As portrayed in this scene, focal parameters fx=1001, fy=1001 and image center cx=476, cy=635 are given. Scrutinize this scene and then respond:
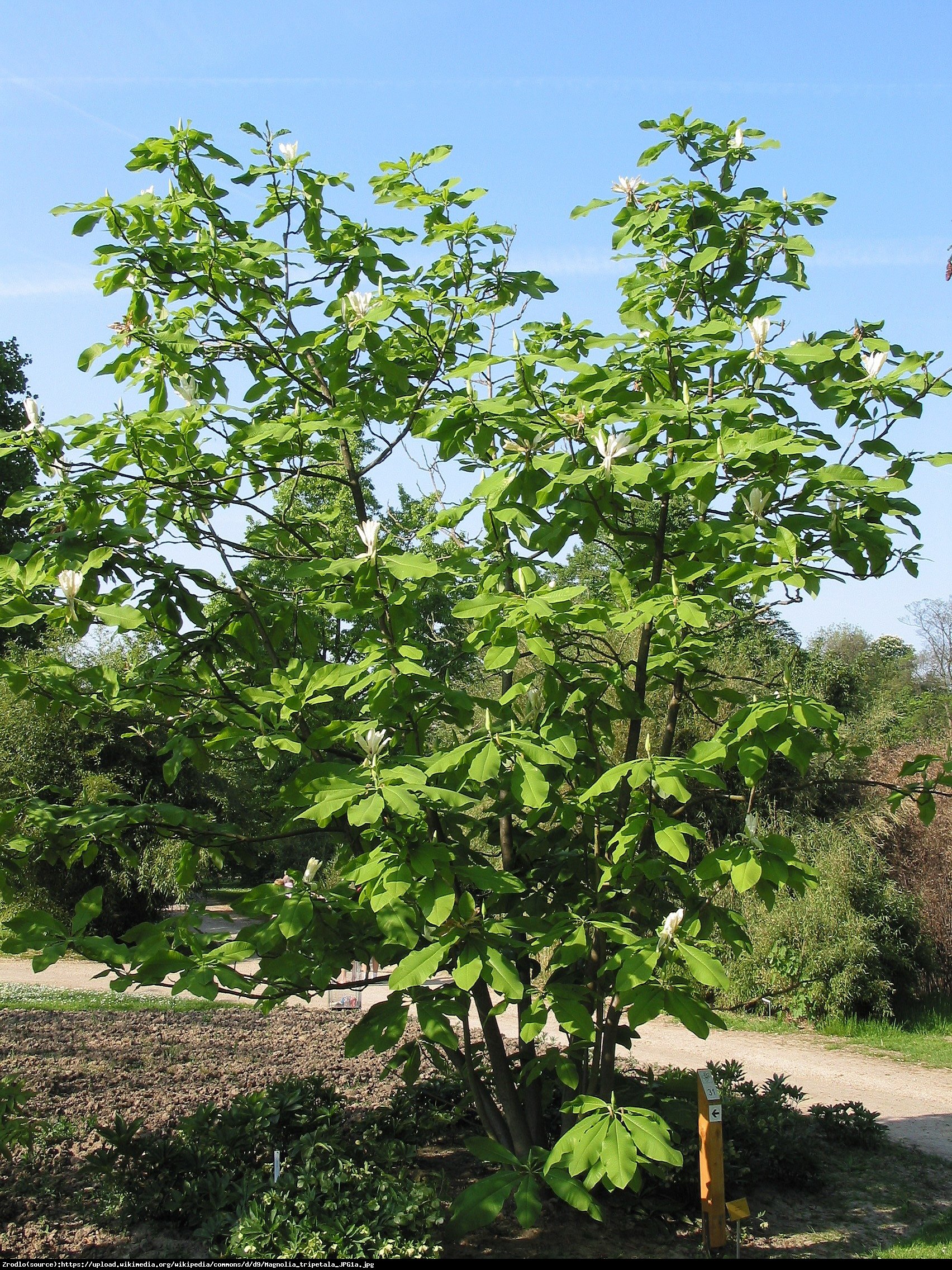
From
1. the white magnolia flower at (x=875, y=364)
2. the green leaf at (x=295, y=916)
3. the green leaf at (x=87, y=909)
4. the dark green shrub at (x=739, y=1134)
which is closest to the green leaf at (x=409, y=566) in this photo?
the green leaf at (x=295, y=916)

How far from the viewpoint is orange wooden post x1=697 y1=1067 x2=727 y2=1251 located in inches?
149

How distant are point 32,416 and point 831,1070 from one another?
8.32 m

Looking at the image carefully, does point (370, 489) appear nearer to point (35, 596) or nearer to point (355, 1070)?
point (355, 1070)

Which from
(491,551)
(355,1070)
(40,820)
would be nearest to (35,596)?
(40,820)

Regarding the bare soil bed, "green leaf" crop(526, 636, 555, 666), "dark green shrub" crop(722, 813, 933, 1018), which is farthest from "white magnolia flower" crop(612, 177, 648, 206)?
"dark green shrub" crop(722, 813, 933, 1018)

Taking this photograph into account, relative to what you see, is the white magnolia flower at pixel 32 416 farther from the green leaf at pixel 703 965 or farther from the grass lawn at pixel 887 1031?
the grass lawn at pixel 887 1031

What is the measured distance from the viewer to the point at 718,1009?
11.4 meters

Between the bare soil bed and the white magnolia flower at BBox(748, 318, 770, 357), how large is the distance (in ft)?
11.4

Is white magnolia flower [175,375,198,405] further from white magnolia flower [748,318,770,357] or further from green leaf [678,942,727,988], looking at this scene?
green leaf [678,942,727,988]

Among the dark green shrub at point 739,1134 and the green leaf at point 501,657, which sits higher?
the green leaf at point 501,657

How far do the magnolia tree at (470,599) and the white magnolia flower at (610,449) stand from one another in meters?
0.01

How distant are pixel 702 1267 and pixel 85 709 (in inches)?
119

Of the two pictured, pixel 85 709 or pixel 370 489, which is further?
pixel 370 489

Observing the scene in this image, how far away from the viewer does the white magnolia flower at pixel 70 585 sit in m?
3.05
